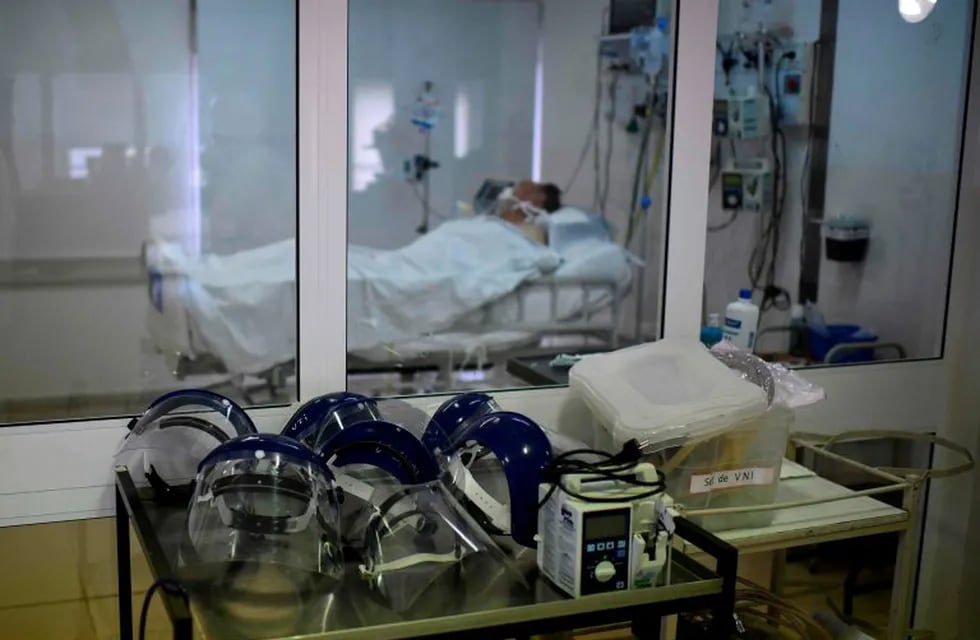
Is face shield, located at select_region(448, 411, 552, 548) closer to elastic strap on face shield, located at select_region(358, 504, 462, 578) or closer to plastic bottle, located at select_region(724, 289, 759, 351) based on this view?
elastic strap on face shield, located at select_region(358, 504, 462, 578)

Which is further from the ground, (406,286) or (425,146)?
(425,146)

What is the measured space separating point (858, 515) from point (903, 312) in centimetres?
106

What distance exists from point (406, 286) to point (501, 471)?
181cm

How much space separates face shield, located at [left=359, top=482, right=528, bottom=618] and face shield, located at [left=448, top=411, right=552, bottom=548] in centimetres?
4

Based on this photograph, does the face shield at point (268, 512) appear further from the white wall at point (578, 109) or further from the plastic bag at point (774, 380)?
the white wall at point (578, 109)

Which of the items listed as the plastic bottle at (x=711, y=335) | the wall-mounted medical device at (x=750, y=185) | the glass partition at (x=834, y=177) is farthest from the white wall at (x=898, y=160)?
the plastic bottle at (x=711, y=335)

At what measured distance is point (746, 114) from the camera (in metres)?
3.16

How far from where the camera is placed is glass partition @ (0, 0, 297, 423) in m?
3.36

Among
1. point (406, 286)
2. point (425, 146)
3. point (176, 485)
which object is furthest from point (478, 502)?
point (425, 146)

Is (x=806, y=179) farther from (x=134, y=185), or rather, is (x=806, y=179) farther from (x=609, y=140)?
(x=134, y=185)

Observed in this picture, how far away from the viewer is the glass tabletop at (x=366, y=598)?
1.31 m

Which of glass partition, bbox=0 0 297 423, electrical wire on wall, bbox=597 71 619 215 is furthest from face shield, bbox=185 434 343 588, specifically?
electrical wire on wall, bbox=597 71 619 215

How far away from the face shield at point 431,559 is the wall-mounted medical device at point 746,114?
1833mm

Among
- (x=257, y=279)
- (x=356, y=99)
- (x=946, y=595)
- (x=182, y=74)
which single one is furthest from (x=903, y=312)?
(x=182, y=74)
